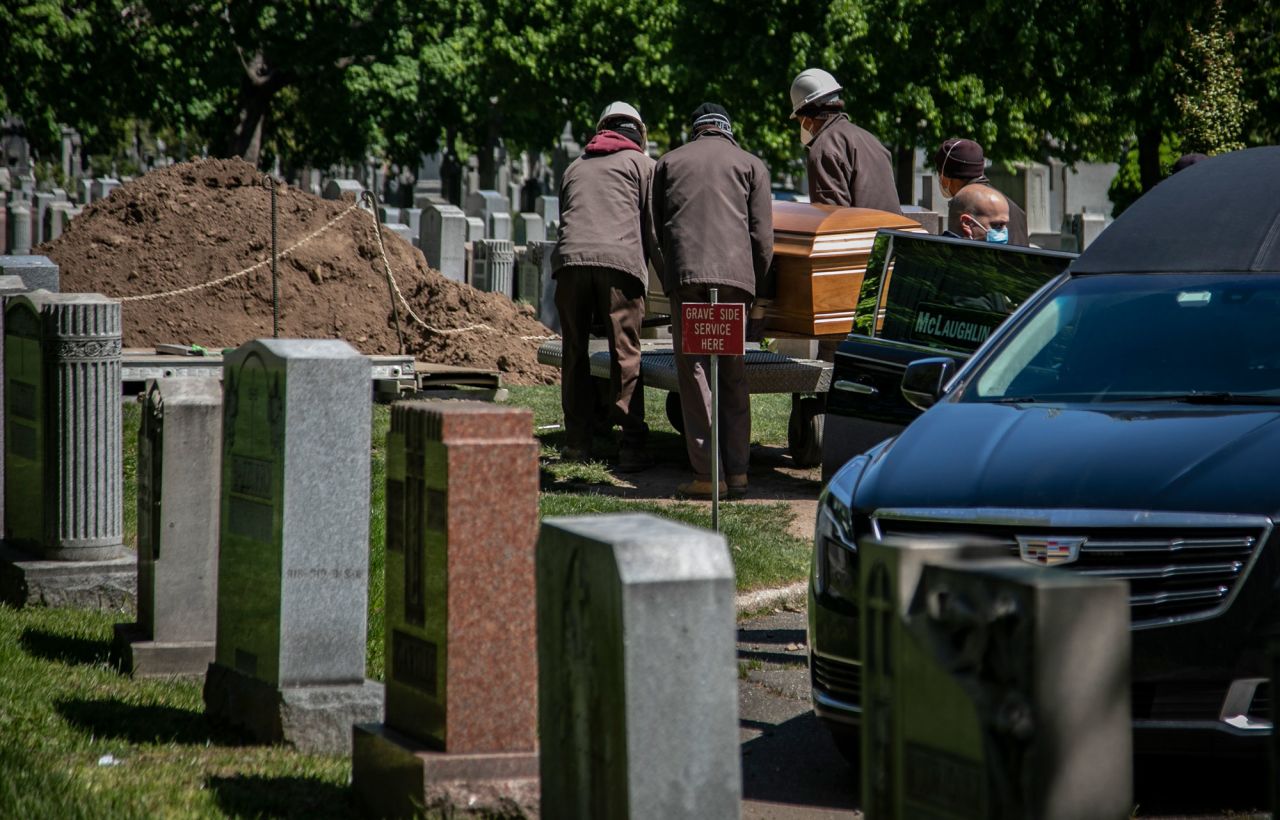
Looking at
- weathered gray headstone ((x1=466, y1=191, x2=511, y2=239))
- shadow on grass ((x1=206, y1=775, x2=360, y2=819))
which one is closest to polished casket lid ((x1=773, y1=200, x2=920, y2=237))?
shadow on grass ((x1=206, y1=775, x2=360, y2=819))

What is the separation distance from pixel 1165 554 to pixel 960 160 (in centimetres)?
495

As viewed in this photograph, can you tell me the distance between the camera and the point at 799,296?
10820mm

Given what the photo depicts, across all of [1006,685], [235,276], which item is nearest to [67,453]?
[1006,685]

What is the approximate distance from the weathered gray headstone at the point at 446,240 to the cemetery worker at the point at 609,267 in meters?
10.8

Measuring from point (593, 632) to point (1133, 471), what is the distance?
2.30 meters

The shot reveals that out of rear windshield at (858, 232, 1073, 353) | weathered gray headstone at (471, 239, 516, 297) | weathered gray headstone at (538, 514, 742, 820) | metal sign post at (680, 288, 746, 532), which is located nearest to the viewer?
weathered gray headstone at (538, 514, 742, 820)

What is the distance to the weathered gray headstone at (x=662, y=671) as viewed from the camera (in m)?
3.48

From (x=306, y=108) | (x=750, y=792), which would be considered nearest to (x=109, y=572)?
(x=750, y=792)

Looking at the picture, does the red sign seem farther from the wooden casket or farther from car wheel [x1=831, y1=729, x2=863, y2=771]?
car wheel [x1=831, y1=729, x2=863, y2=771]

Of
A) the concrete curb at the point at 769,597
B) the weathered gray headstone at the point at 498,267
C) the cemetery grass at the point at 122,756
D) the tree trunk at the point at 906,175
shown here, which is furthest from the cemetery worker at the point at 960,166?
the tree trunk at the point at 906,175

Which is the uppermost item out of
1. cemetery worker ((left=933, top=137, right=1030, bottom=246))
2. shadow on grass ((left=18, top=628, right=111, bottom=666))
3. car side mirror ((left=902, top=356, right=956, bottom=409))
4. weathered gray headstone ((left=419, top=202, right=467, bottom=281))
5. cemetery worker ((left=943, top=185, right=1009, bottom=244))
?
weathered gray headstone ((left=419, top=202, right=467, bottom=281))

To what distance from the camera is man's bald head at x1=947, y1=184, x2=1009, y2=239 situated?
9.60 m

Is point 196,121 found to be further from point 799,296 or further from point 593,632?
point 593,632

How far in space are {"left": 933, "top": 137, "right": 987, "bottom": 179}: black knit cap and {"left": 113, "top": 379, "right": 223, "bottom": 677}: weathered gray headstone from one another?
4.56 m
